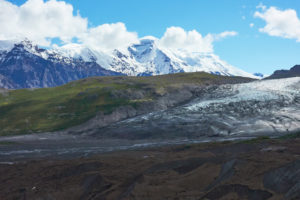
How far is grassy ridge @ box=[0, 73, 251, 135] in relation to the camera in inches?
4988

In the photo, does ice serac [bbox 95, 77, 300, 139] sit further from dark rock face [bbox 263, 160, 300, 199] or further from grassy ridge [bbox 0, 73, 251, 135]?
dark rock face [bbox 263, 160, 300, 199]

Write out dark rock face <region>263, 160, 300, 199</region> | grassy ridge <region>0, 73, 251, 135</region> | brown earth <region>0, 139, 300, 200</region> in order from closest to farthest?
dark rock face <region>263, 160, 300, 199</region> < brown earth <region>0, 139, 300, 200</region> < grassy ridge <region>0, 73, 251, 135</region>

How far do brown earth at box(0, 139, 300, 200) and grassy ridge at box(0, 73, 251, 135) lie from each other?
3067 inches

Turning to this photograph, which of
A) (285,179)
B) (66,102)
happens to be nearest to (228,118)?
(66,102)

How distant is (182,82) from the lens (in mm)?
158000

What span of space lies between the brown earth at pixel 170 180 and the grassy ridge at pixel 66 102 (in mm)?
77891

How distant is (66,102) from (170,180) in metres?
115

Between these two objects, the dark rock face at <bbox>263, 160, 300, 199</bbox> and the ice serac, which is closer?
the dark rock face at <bbox>263, 160, 300, 199</bbox>

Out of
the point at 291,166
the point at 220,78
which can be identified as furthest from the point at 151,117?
the point at 291,166

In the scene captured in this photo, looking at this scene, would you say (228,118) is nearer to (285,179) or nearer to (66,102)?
(66,102)

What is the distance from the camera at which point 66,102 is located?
481 feet

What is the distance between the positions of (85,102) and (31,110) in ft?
65.0

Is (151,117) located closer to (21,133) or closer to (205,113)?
(205,113)

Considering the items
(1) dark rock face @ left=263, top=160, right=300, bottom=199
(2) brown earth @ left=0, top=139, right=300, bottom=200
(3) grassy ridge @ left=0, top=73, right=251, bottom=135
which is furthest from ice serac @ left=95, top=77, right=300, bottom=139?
(1) dark rock face @ left=263, top=160, right=300, bottom=199
